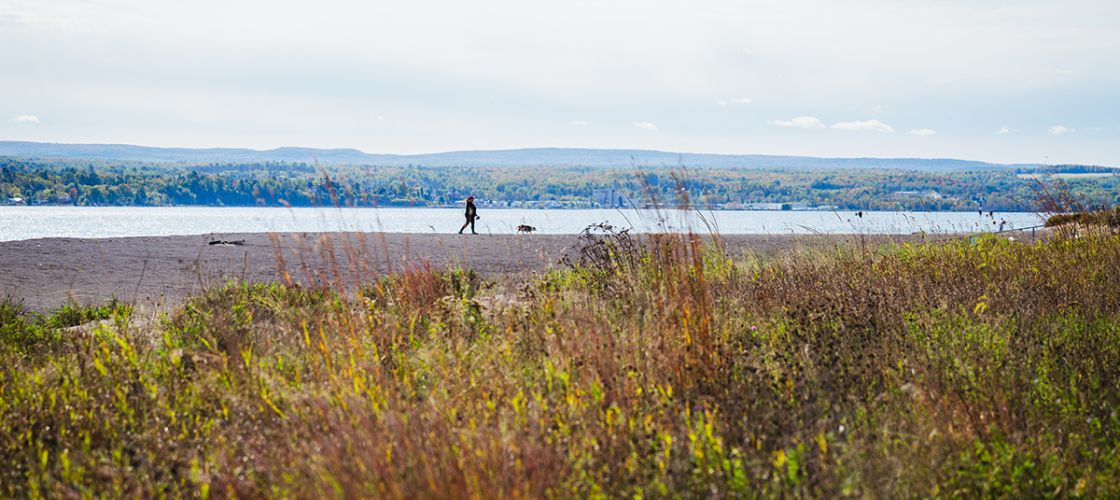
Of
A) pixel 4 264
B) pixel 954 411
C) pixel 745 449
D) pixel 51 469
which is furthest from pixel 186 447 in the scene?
pixel 4 264

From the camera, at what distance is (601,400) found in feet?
15.9

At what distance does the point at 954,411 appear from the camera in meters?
5.03

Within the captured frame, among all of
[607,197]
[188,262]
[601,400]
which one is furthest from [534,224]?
[601,400]

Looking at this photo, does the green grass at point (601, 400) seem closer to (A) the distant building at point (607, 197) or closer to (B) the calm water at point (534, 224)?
(B) the calm water at point (534, 224)

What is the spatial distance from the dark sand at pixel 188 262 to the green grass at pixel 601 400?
11.4 ft

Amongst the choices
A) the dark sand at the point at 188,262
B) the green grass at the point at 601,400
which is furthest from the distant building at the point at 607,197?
the green grass at the point at 601,400

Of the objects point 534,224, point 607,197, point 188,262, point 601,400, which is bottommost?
point 534,224

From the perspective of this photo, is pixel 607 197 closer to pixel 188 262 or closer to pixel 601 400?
pixel 601 400

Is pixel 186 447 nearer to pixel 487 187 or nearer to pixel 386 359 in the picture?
pixel 386 359

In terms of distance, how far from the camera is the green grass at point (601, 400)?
409 cm

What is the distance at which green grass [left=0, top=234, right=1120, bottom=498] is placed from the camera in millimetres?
4094

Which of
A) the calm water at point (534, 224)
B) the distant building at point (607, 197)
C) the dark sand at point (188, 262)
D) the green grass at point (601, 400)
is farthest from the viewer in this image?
the dark sand at point (188, 262)

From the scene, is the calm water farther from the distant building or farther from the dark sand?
the dark sand

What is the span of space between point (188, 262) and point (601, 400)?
14299 mm
